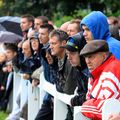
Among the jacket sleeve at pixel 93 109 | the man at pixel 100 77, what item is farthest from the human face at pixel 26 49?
the jacket sleeve at pixel 93 109

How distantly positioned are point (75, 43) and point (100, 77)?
4.11 feet

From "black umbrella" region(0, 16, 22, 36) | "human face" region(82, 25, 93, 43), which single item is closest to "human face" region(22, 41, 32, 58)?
"human face" region(82, 25, 93, 43)

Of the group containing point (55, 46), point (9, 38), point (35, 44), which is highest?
point (55, 46)

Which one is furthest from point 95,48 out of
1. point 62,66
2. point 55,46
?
point 55,46

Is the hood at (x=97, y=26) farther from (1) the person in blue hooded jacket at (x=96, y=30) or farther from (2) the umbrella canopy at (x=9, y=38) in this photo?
(2) the umbrella canopy at (x=9, y=38)

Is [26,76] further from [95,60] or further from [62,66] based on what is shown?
[95,60]

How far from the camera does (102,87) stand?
6523 mm

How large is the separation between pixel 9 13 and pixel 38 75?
22.7 metres

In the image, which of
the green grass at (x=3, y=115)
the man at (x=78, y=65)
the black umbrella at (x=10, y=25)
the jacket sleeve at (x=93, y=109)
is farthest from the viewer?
the black umbrella at (x=10, y=25)

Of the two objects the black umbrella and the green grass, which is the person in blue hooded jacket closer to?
the green grass

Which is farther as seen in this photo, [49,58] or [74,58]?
[49,58]

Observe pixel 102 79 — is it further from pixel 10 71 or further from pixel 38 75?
pixel 10 71

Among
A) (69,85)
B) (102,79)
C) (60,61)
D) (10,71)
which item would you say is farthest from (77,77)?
(10,71)

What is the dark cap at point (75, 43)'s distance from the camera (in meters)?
7.67
